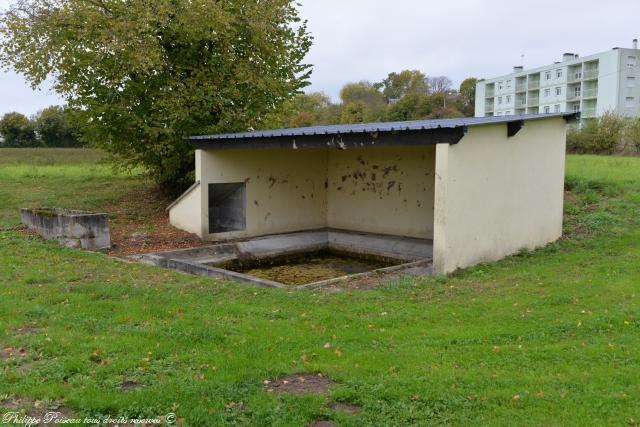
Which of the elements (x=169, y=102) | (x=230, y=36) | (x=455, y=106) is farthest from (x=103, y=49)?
(x=455, y=106)

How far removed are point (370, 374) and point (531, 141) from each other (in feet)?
25.9

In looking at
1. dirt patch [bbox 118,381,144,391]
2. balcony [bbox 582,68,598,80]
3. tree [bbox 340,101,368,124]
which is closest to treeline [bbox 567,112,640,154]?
tree [bbox 340,101,368,124]

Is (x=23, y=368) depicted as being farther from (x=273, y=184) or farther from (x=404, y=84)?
(x=404, y=84)

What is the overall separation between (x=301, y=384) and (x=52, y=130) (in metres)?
54.0

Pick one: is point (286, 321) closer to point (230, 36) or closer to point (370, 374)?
point (370, 374)

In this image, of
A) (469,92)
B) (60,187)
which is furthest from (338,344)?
(469,92)

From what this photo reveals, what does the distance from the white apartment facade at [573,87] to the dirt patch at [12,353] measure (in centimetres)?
5059

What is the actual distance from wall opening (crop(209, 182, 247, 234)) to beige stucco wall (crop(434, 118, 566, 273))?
5.99 meters

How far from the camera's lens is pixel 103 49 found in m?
14.2

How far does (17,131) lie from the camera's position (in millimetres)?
53094

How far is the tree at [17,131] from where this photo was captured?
5258cm

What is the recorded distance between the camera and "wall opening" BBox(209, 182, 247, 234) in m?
14.3

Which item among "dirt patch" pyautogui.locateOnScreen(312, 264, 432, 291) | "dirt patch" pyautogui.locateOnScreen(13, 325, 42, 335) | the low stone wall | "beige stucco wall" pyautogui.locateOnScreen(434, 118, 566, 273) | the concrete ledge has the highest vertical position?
"beige stucco wall" pyautogui.locateOnScreen(434, 118, 566, 273)

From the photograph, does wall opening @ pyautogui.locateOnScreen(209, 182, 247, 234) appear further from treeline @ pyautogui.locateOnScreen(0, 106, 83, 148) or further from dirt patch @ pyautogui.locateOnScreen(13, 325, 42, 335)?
treeline @ pyautogui.locateOnScreen(0, 106, 83, 148)
